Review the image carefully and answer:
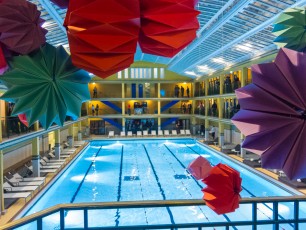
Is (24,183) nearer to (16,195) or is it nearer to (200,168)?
(16,195)

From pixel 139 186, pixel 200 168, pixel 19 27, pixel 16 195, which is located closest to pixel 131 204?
pixel 200 168

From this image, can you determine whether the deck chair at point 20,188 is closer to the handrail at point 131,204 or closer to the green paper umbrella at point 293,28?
the handrail at point 131,204

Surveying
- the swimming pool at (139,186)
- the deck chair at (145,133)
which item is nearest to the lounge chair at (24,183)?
the swimming pool at (139,186)

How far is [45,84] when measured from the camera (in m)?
0.84

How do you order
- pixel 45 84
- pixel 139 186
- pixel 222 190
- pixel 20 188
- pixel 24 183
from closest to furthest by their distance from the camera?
1. pixel 45 84
2. pixel 222 190
3. pixel 20 188
4. pixel 24 183
5. pixel 139 186

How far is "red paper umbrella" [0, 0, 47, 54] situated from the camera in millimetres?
771

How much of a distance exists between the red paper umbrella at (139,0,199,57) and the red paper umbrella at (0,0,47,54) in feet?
0.90

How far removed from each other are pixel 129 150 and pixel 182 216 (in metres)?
12.5

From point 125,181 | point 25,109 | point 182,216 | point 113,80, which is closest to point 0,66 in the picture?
point 25,109

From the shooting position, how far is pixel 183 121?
31.2 meters

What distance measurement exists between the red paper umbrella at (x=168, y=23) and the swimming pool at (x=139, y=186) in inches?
233

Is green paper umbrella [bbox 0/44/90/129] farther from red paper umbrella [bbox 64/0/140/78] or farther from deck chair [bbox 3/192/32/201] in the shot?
deck chair [bbox 3/192/32/201]

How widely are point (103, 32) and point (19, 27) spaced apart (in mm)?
241

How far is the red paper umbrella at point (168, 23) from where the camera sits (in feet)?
2.50
